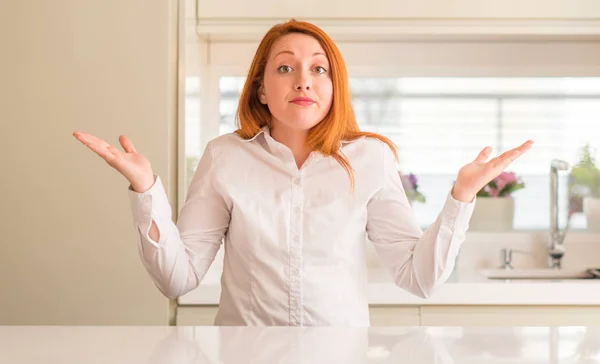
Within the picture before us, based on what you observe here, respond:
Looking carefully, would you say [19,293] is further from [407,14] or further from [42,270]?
[407,14]

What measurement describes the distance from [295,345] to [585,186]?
7.07 ft

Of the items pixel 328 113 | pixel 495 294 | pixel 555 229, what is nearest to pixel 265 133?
pixel 328 113

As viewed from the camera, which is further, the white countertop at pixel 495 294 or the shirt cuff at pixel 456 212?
the white countertop at pixel 495 294

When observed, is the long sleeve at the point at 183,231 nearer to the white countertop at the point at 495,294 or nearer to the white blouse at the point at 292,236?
the white blouse at the point at 292,236

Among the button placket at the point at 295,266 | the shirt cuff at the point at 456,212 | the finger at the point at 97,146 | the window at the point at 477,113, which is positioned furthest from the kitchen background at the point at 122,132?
the finger at the point at 97,146

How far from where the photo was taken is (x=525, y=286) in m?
2.19

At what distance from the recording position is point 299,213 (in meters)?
1.50

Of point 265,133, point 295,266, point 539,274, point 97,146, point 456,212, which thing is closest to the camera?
point 97,146

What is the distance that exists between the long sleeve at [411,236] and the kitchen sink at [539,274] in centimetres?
127

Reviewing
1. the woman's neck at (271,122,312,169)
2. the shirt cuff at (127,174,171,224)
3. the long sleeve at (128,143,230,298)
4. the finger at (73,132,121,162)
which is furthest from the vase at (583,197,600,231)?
the finger at (73,132,121,162)

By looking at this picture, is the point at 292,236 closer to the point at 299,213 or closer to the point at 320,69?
the point at 299,213

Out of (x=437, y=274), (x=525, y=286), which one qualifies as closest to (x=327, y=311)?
(x=437, y=274)

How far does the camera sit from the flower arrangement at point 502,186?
9.29 ft

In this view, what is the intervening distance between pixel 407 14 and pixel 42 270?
1367mm
